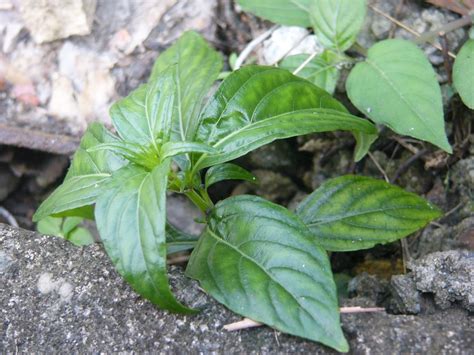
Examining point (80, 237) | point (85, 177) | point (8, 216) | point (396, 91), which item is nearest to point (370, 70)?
point (396, 91)

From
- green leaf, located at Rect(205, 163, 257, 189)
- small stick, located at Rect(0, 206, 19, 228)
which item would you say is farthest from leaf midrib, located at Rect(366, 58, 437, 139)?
small stick, located at Rect(0, 206, 19, 228)

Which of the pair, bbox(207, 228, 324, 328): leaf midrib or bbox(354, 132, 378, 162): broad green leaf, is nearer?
bbox(207, 228, 324, 328): leaf midrib

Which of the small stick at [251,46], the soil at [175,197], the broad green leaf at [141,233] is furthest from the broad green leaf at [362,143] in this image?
the broad green leaf at [141,233]

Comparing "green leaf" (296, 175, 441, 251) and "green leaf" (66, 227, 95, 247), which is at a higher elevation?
"green leaf" (296, 175, 441, 251)

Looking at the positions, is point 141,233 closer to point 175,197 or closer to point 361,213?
point 361,213

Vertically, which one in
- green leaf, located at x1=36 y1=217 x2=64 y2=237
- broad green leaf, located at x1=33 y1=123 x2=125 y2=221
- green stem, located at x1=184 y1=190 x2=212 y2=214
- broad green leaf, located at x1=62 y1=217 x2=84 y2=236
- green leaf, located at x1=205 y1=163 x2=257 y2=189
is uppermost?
broad green leaf, located at x1=33 y1=123 x2=125 y2=221

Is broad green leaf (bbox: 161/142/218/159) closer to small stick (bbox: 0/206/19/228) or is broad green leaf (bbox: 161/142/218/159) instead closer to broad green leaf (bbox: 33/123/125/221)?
broad green leaf (bbox: 33/123/125/221)
